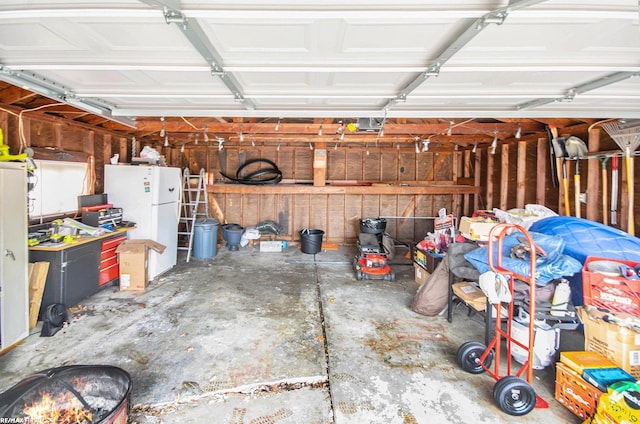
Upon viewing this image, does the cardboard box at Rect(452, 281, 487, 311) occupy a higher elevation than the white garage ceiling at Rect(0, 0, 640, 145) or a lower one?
lower

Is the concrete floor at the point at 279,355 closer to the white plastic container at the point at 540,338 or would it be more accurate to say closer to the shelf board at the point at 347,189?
the white plastic container at the point at 540,338

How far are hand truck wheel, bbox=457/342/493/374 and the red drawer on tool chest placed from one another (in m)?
4.34

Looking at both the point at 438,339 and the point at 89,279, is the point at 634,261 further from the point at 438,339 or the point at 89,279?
the point at 89,279

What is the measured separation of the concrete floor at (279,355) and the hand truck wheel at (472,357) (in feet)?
0.31

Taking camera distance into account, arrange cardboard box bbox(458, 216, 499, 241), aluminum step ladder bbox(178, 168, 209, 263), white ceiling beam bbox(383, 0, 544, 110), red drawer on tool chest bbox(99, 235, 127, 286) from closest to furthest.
→ white ceiling beam bbox(383, 0, 544, 110) → cardboard box bbox(458, 216, 499, 241) → red drawer on tool chest bbox(99, 235, 127, 286) → aluminum step ladder bbox(178, 168, 209, 263)

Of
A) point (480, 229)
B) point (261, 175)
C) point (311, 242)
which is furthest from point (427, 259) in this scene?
point (261, 175)

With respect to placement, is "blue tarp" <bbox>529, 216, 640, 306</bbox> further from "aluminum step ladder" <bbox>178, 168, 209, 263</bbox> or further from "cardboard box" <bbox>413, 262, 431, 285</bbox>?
"aluminum step ladder" <bbox>178, 168, 209, 263</bbox>

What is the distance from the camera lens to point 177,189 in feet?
17.1

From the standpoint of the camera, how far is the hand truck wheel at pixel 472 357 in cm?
241

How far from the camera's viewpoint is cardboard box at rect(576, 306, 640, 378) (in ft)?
6.44

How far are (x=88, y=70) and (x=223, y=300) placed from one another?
2815 mm

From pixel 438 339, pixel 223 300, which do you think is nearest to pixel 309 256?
pixel 223 300

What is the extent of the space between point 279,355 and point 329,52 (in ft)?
8.01

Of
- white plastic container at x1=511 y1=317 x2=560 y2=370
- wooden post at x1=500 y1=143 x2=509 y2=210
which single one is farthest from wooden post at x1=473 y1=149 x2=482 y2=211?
white plastic container at x1=511 y1=317 x2=560 y2=370
